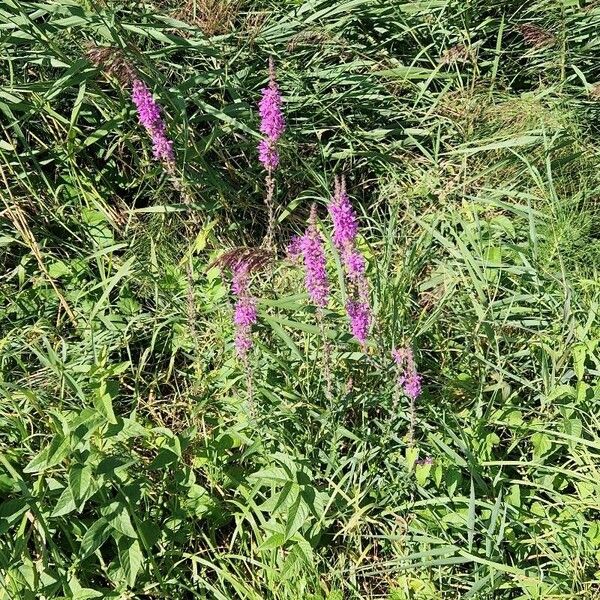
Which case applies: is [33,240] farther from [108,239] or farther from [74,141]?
[74,141]

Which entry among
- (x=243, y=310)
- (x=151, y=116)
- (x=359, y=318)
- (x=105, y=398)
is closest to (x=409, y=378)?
(x=359, y=318)

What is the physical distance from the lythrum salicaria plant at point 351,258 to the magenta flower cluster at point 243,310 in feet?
0.79

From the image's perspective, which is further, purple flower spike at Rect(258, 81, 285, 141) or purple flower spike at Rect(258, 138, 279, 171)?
purple flower spike at Rect(258, 138, 279, 171)

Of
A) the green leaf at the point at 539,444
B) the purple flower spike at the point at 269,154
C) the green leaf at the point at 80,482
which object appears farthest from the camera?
the purple flower spike at the point at 269,154

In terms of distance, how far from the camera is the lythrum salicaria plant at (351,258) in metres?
1.82

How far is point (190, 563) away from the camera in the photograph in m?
2.05

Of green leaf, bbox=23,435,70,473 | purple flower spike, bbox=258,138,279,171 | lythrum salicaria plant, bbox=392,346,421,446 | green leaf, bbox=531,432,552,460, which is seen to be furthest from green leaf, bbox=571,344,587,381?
green leaf, bbox=23,435,70,473

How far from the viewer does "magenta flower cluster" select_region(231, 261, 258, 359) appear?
1867 millimetres

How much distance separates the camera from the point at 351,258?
186 centimetres

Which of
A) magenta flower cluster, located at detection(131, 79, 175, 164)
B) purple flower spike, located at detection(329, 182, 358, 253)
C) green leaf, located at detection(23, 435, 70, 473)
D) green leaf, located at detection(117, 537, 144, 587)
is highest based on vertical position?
magenta flower cluster, located at detection(131, 79, 175, 164)

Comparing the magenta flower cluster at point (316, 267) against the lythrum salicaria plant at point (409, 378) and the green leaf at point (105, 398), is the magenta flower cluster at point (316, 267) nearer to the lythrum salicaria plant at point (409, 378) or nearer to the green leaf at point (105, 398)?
the lythrum salicaria plant at point (409, 378)

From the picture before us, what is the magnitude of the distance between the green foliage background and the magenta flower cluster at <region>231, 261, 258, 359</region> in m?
0.18

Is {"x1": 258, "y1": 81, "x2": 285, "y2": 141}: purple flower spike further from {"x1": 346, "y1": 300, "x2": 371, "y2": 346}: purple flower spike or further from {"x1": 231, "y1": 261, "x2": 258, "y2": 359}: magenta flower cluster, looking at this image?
{"x1": 346, "y1": 300, "x2": 371, "y2": 346}: purple flower spike

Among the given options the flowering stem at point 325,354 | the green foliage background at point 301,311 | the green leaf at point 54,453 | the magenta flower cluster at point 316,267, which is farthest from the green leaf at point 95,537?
the magenta flower cluster at point 316,267
